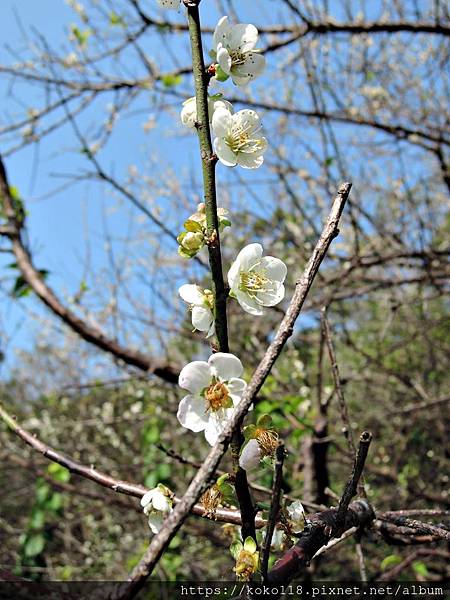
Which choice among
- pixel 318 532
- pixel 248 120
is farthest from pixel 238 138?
pixel 318 532

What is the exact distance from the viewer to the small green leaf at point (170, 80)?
3395 millimetres

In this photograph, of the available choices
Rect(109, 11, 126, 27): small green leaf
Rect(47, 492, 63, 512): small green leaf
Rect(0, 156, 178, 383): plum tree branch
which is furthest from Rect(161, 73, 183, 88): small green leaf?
Rect(47, 492, 63, 512): small green leaf

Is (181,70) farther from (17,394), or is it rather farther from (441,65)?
(17,394)

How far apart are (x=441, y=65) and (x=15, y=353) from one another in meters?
10.6

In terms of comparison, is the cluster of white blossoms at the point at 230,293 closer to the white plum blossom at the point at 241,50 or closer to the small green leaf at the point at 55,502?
the white plum blossom at the point at 241,50

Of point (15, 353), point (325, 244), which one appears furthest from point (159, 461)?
point (15, 353)

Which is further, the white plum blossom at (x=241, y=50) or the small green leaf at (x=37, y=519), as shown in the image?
the small green leaf at (x=37, y=519)

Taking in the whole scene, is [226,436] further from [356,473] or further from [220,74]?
[220,74]

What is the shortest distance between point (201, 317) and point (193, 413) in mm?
162

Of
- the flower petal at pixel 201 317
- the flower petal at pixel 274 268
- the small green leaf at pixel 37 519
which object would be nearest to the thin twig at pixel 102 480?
the flower petal at pixel 201 317

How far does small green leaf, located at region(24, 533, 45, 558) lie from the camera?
215 inches

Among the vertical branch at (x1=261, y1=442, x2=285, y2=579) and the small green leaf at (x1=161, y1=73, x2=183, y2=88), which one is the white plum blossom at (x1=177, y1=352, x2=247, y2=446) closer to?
the vertical branch at (x1=261, y1=442, x2=285, y2=579)

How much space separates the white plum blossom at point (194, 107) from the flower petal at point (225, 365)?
41 centimetres

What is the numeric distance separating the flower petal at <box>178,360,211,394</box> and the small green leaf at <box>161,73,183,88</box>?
2936mm
